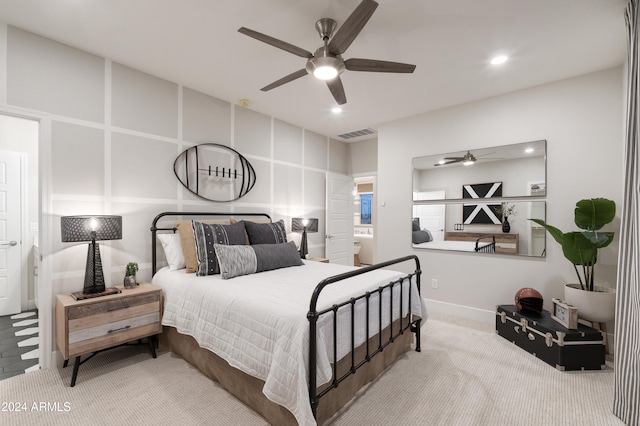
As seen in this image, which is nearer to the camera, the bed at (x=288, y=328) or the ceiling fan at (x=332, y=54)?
the bed at (x=288, y=328)

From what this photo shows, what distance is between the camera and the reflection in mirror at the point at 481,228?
3.38m

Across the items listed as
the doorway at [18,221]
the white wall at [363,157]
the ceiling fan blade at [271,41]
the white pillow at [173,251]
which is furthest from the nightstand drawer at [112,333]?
the white wall at [363,157]

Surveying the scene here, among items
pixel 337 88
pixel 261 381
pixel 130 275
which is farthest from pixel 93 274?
pixel 337 88

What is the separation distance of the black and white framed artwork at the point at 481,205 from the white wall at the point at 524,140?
47 centimetres

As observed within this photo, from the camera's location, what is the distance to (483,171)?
3.72 metres

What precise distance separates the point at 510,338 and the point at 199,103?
448 centimetres

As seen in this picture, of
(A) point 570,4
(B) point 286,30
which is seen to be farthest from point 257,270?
(A) point 570,4

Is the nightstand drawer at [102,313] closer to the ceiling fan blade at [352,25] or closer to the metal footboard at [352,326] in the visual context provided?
the metal footboard at [352,326]

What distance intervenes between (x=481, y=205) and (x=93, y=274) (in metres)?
4.35

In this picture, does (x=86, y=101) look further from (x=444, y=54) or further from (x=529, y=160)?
(x=529, y=160)

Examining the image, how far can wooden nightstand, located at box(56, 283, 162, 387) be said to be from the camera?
2.26 m

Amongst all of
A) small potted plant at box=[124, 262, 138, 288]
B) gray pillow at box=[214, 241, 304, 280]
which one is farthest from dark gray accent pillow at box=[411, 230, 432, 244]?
small potted plant at box=[124, 262, 138, 288]

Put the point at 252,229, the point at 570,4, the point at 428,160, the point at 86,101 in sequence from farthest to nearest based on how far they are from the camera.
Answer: the point at 428,160, the point at 252,229, the point at 86,101, the point at 570,4

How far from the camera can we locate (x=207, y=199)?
11.9 feet
